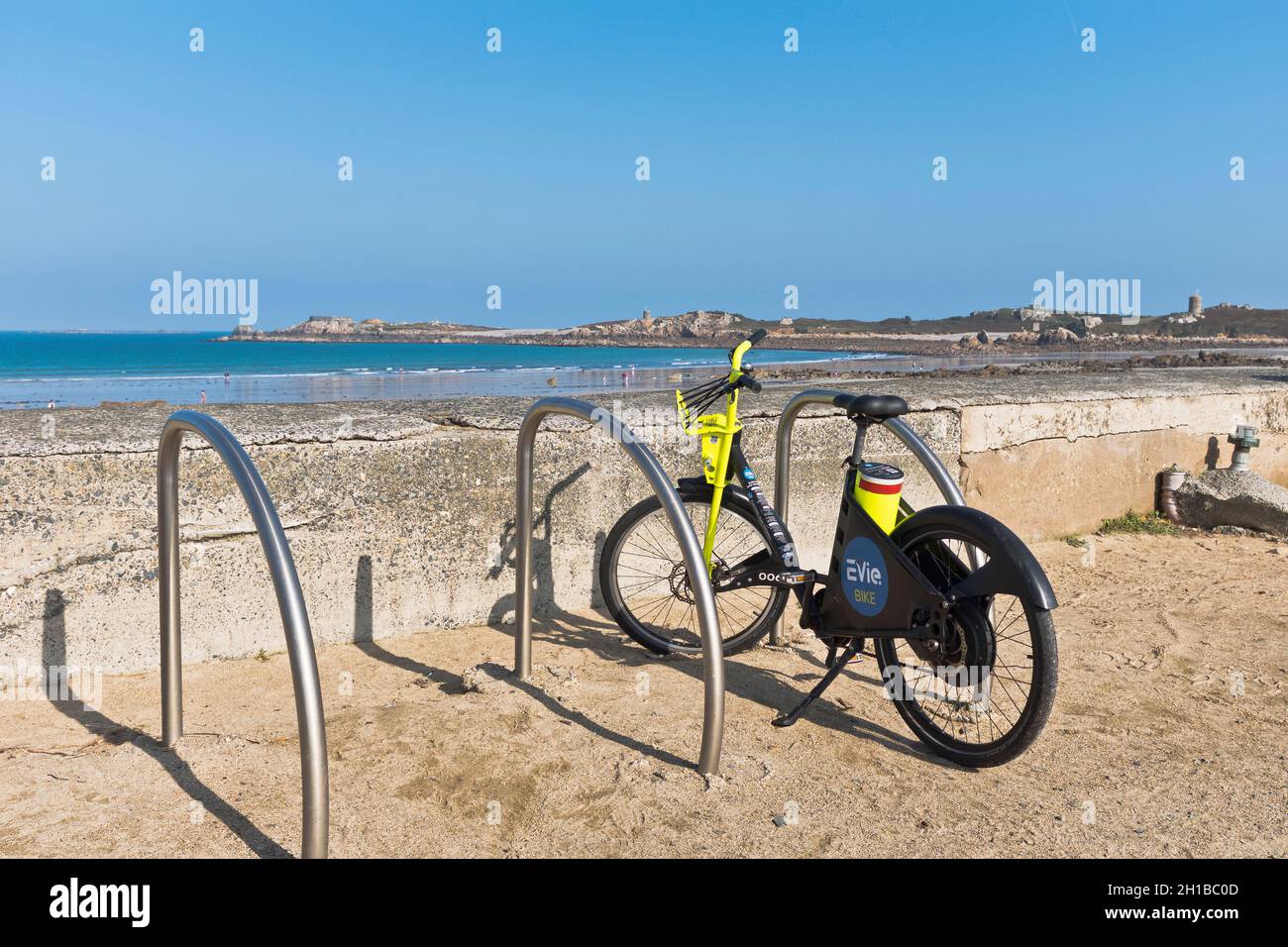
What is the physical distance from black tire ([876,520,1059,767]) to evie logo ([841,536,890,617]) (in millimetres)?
100

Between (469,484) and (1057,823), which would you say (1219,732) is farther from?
(469,484)

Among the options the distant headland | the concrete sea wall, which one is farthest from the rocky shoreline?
the concrete sea wall

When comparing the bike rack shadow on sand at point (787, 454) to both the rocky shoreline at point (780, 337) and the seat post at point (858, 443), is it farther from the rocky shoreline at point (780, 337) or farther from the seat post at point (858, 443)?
the rocky shoreline at point (780, 337)

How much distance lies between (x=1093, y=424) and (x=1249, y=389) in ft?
4.91

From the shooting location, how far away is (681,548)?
103 inches

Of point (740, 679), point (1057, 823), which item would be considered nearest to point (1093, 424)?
point (740, 679)

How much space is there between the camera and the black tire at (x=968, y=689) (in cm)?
252

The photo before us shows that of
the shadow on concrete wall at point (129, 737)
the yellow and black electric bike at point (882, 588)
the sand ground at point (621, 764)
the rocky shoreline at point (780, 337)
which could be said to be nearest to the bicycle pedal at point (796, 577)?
the yellow and black electric bike at point (882, 588)

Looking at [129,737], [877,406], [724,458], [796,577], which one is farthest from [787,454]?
[129,737]

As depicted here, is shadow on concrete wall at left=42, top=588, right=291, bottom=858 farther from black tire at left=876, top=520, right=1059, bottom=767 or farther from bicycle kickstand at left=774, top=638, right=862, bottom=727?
black tire at left=876, top=520, right=1059, bottom=767

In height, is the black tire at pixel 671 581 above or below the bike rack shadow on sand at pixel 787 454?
below

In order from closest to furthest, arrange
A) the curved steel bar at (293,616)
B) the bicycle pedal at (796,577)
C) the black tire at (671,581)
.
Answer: the curved steel bar at (293,616)
the bicycle pedal at (796,577)
the black tire at (671,581)

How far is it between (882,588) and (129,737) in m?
2.35

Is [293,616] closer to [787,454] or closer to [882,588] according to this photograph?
[882,588]
